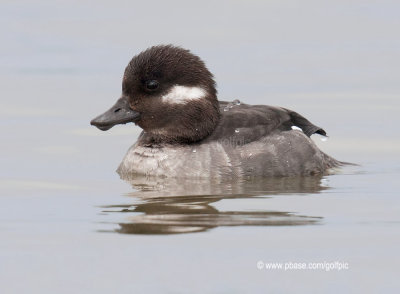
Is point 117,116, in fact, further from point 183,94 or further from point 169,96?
point 183,94

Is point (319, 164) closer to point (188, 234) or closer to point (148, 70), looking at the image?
point (148, 70)

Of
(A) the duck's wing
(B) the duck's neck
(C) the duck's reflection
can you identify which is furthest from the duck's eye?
(C) the duck's reflection

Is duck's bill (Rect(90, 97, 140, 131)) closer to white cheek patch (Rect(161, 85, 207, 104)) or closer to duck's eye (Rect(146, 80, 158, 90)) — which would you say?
duck's eye (Rect(146, 80, 158, 90))

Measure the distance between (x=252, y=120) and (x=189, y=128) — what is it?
86cm

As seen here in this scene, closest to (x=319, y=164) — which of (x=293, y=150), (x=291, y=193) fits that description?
(x=293, y=150)

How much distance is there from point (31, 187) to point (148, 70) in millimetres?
2180

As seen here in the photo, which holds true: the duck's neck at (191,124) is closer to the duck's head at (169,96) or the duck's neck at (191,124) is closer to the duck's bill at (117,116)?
the duck's head at (169,96)

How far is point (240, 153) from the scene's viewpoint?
14.3 m

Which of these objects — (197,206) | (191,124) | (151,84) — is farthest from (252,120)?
(197,206)

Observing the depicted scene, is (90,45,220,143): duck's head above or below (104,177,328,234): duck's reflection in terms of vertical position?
above

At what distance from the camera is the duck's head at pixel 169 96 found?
47.0ft

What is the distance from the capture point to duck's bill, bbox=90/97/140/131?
14.3 meters

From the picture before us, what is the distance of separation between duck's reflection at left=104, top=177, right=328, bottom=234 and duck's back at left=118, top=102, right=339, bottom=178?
0.23 meters

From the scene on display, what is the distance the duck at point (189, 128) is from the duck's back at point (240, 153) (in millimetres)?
13
